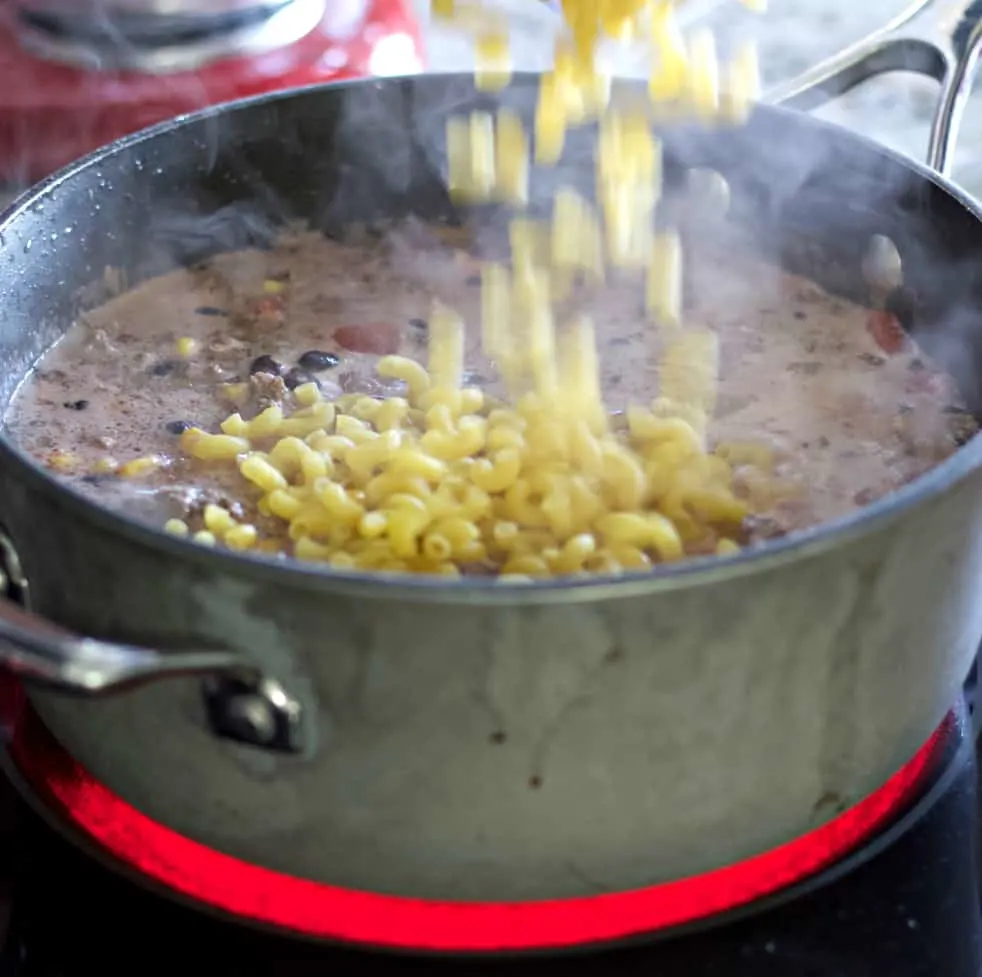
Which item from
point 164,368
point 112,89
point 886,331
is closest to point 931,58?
point 886,331

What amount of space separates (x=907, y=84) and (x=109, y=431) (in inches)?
53.3

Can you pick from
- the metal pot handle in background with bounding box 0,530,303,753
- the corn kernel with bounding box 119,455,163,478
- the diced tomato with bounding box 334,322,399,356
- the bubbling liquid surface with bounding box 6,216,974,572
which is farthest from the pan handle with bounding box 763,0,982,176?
the metal pot handle in background with bounding box 0,530,303,753

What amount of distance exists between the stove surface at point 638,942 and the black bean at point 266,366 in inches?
18.8

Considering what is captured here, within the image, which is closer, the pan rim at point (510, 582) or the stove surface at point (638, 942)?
the pan rim at point (510, 582)

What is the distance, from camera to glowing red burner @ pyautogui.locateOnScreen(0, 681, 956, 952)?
3.14 feet

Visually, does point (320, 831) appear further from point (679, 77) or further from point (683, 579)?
point (679, 77)

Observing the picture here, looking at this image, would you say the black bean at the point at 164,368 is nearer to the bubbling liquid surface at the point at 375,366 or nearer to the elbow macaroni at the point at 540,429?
the bubbling liquid surface at the point at 375,366

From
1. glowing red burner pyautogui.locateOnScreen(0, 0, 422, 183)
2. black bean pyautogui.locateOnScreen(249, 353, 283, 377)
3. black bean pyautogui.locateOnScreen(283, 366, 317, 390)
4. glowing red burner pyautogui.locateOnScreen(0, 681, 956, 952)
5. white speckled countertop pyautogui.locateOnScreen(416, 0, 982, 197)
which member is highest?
glowing red burner pyautogui.locateOnScreen(0, 0, 422, 183)

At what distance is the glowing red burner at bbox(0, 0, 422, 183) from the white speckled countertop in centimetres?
32

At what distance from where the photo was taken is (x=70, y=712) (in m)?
0.96

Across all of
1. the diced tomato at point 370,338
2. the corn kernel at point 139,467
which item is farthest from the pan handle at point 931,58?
the corn kernel at point 139,467

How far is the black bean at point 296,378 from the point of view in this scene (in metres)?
1.33

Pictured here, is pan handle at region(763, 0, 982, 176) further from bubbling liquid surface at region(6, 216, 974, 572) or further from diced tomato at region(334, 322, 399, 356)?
diced tomato at region(334, 322, 399, 356)

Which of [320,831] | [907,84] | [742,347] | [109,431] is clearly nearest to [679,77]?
[742,347]
